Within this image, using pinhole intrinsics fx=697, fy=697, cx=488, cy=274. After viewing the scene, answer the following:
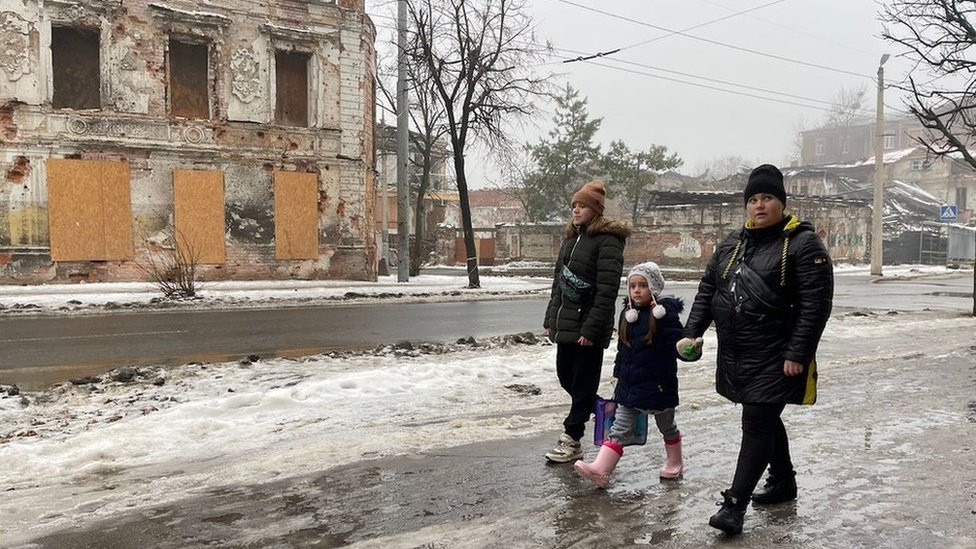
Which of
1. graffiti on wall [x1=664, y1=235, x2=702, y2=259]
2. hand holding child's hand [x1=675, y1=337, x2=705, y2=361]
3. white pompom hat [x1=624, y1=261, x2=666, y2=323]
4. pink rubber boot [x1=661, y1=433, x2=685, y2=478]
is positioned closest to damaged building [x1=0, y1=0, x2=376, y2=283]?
white pompom hat [x1=624, y1=261, x2=666, y2=323]

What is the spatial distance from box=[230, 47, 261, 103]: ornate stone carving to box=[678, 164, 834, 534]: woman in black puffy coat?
20.8 metres

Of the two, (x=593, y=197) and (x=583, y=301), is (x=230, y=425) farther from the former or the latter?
(x=593, y=197)

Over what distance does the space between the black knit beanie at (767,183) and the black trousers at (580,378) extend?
1.44 m

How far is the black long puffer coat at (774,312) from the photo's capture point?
10.9 feet

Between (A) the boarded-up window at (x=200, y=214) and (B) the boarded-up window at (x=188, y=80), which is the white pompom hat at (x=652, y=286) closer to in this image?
(A) the boarded-up window at (x=200, y=214)

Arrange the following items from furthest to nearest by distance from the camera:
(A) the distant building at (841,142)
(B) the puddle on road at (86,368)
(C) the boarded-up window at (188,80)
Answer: (A) the distant building at (841,142), (C) the boarded-up window at (188,80), (B) the puddle on road at (86,368)

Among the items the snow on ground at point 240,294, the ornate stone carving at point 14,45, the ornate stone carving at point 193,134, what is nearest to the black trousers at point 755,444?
the snow on ground at point 240,294

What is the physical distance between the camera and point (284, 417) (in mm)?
5672

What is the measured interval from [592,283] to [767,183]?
4.25 ft

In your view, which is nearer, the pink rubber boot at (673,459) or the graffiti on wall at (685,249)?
the pink rubber boot at (673,459)

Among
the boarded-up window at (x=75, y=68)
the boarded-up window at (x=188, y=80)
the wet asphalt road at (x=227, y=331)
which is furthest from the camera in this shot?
the boarded-up window at (x=188, y=80)

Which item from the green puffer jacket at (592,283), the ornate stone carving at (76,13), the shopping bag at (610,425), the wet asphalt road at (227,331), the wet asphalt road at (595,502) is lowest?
the wet asphalt road at (227,331)

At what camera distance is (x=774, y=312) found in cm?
339

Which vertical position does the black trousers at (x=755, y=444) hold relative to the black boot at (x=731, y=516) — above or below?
above
